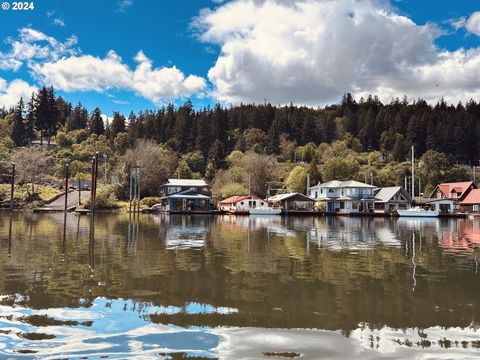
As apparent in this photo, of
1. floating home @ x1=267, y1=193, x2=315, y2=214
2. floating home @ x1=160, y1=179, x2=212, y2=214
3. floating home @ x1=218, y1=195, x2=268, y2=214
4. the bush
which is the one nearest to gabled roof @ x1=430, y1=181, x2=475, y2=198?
floating home @ x1=267, y1=193, x2=315, y2=214

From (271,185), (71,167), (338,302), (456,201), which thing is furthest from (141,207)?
(338,302)

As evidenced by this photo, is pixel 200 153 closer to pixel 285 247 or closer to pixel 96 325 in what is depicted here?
pixel 285 247

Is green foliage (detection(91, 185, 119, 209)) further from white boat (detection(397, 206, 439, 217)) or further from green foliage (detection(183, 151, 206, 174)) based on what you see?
white boat (detection(397, 206, 439, 217))

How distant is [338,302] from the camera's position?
9.37 metres

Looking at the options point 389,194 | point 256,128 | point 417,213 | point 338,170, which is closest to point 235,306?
point 417,213

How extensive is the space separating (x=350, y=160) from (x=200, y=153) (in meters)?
34.3

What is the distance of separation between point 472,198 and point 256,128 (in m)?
67.2

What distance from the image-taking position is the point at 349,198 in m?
67.1

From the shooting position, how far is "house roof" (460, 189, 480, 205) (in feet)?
218

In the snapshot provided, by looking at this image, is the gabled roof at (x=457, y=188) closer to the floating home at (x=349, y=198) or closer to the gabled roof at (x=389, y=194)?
the gabled roof at (x=389, y=194)

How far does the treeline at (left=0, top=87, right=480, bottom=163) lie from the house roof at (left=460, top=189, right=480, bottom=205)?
40913 mm

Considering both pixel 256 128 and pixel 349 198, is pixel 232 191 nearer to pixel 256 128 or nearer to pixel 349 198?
pixel 349 198

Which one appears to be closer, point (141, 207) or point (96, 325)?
point (96, 325)

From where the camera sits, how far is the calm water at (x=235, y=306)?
6582mm
